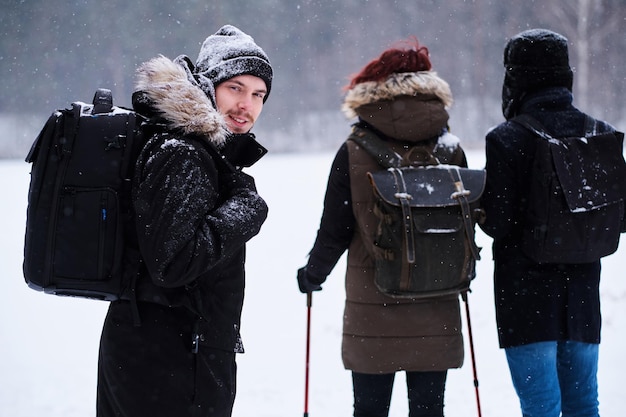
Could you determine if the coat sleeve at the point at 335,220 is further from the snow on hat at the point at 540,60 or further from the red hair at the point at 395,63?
the snow on hat at the point at 540,60

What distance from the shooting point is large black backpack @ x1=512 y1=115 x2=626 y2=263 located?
2289 millimetres

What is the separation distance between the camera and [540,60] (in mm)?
2389

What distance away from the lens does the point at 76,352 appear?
4523 mm

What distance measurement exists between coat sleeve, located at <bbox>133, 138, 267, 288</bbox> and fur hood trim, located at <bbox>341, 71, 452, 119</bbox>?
91 cm

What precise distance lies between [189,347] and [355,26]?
18.8m

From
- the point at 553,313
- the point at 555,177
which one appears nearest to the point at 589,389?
the point at 553,313

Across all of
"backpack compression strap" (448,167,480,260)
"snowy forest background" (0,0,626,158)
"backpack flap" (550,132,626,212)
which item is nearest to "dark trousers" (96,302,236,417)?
"backpack compression strap" (448,167,480,260)

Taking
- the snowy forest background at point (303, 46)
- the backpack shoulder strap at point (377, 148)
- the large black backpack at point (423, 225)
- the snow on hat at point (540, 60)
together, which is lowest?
the large black backpack at point (423, 225)

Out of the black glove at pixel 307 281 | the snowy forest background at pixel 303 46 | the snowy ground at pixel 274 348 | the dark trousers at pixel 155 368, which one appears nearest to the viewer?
the dark trousers at pixel 155 368

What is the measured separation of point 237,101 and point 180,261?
580mm

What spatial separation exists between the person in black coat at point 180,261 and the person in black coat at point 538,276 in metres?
1.02

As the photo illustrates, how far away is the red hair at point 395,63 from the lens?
2.43 metres

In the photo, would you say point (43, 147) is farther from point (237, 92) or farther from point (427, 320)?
point (427, 320)

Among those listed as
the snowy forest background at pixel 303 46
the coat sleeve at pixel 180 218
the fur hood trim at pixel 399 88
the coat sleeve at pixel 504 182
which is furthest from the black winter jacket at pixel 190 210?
the snowy forest background at pixel 303 46
